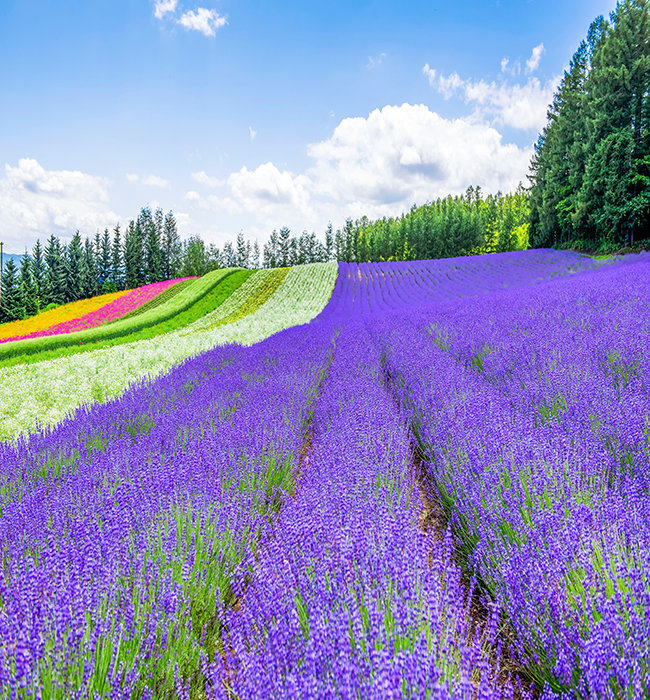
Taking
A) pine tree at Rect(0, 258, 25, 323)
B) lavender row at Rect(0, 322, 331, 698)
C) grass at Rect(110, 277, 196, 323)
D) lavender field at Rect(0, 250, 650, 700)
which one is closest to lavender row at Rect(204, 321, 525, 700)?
lavender field at Rect(0, 250, 650, 700)

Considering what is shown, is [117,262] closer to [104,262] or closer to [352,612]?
[104,262]

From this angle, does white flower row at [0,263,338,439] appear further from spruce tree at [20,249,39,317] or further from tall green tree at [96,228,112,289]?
tall green tree at [96,228,112,289]

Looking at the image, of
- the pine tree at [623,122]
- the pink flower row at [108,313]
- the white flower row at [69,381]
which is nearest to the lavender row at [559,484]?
the white flower row at [69,381]

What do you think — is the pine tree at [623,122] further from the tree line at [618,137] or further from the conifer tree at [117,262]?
the conifer tree at [117,262]

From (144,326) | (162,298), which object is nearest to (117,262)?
(162,298)

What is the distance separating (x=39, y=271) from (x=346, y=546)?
2444 inches

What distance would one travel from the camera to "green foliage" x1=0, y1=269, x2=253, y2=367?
1304cm

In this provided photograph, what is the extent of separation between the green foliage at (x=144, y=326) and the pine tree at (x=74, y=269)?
1166 inches

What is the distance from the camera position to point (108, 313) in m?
23.4

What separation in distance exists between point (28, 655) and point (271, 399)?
257 cm

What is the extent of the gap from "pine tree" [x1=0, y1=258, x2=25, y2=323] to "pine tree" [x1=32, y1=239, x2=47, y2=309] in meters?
6.29

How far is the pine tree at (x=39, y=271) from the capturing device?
4744 cm

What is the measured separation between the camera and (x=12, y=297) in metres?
39.4

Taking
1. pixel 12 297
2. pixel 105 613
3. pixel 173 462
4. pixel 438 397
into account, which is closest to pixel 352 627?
pixel 105 613
